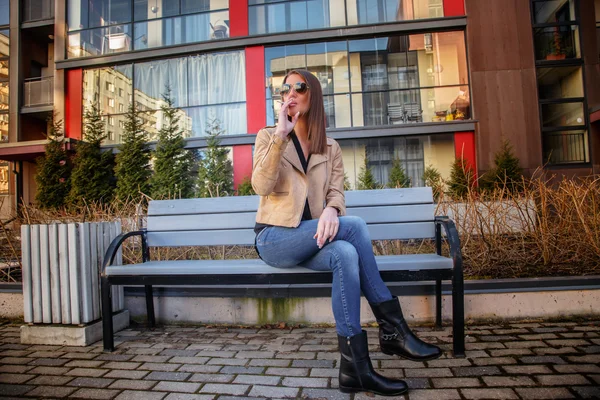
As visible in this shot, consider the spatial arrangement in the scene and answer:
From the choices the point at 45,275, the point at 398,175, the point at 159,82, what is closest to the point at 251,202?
the point at 45,275

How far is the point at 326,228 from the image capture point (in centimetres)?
201

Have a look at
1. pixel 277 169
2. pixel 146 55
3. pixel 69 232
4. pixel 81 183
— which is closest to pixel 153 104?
pixel 146 55

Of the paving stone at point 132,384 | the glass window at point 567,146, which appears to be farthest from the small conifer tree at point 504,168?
the paving stone at point 132,384

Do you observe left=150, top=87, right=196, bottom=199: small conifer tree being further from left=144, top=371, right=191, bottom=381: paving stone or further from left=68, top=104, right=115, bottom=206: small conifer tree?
left=144, top=371, right=191, bottom=381: paving stone

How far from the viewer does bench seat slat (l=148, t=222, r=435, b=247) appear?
279 centimetres

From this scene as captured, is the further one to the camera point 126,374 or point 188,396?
point 126,374

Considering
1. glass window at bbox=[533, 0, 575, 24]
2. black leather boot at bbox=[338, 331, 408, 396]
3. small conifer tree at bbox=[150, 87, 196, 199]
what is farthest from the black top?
glass window at bbox=[533, 0, 575, 24]

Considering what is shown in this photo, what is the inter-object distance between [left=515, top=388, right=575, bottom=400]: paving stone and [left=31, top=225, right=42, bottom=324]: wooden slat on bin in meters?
3.24

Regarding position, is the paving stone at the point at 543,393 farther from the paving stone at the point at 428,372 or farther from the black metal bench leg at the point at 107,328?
the black metal bench leg at the point at 107,328

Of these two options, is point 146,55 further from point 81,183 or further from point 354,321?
point 354,321

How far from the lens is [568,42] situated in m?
13.8

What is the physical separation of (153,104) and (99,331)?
14062 mm

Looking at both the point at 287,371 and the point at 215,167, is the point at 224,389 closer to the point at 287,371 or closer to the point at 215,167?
the point at 287,371

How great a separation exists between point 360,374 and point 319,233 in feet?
2.41
